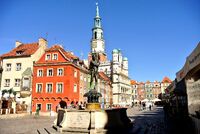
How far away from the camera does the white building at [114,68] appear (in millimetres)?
84438

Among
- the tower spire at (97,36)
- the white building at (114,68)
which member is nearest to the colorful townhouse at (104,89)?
the white building at (114,68)

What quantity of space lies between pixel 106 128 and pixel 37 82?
94.2 feet

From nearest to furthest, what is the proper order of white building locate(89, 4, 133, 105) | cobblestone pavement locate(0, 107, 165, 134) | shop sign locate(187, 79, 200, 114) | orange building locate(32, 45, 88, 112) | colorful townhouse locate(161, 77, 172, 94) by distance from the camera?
shop sign locate(187, 79, 200, 114) < cobblestone pavement locate(0, 107, 165, 134) < orange building locate(32, 45, 88, 112) < white building locate(89, 4, 133, 105) < colorful townhouse locate(161, 77, 172, 94)

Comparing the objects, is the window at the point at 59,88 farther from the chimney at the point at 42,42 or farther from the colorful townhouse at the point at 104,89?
the colorful townhouse at the point at 104,89

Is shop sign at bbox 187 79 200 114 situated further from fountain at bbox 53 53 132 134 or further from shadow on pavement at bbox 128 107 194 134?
fountain at bbox 53 53 132 134

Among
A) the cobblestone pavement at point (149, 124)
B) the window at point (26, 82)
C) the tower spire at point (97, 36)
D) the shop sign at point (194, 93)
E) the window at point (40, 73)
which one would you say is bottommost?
the cobblestone pavement at point (149, 124)

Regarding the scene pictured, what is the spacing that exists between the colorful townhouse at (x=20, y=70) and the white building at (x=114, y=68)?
42.2 meters

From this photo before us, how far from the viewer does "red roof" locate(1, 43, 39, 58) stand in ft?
133

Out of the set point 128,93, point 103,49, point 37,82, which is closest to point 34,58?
point 37,82

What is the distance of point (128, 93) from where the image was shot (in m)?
96.8

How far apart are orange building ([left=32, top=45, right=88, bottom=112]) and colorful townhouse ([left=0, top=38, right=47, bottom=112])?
106 cm

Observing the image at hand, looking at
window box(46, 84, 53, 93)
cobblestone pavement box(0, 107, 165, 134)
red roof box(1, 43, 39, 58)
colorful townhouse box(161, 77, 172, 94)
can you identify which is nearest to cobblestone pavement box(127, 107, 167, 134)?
cobblestone pavement box(0, 107, 165, 134)

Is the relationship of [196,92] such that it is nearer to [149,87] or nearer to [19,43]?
[19,43]

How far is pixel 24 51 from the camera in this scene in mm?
41812
